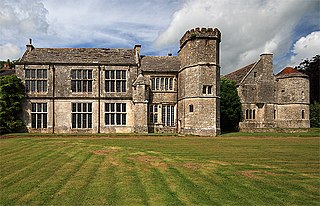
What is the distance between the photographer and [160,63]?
33.0 meters

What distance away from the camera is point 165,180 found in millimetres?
8992

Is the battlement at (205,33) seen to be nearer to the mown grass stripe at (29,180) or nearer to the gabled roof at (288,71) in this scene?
the gabled roof at (288,71)

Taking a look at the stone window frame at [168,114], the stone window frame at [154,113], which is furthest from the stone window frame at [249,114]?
the stone window frame at [154,113]

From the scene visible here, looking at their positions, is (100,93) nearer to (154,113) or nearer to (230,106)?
(154,113)

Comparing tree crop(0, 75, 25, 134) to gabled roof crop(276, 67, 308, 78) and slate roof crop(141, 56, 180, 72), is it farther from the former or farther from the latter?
gabled roof crop(276, 67, 308, 78)

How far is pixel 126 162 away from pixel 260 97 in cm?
3191

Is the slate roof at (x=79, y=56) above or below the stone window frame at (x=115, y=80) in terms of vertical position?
above

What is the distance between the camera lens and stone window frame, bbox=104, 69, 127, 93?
31.0 meters

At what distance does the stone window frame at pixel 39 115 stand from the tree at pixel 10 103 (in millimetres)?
1395

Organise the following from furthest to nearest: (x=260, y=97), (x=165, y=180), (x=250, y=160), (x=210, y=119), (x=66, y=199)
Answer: (x=260, y=97) → (x=210, y=119) → (x=250, y=160) → (x=165, y=180) → (x=66, y=199)

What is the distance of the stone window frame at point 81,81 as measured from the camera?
1212 inches

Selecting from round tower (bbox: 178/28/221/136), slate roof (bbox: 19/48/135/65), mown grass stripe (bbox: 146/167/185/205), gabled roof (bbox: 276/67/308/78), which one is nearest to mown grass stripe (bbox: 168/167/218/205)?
mown grass stripe (bbox: 146/167/185/205)

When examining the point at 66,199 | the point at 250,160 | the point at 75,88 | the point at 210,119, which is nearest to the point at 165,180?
the point at 66,199

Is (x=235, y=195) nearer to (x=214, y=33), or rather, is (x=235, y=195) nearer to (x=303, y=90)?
(x=214, y=33)
